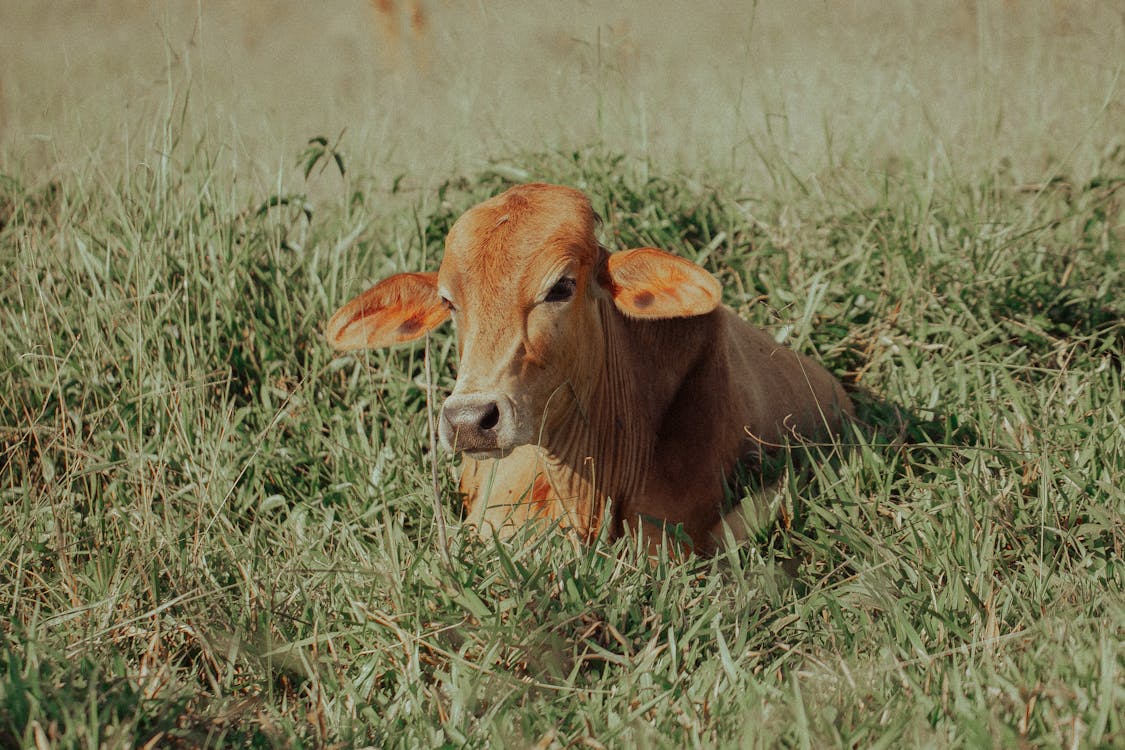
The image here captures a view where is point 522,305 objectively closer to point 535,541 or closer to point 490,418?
point 490,418

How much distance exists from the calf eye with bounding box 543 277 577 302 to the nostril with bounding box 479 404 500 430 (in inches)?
15.9

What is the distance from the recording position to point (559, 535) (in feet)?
9.84

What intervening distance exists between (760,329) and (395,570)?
2.02m

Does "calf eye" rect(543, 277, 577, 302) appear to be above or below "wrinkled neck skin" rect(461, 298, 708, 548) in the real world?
above

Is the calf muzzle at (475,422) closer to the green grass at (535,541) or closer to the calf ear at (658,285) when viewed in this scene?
the green grass at (535,541)

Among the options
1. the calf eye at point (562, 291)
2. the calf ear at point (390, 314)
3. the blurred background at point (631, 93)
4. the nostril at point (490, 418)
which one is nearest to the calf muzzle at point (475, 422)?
the nostril at point (490, 418)

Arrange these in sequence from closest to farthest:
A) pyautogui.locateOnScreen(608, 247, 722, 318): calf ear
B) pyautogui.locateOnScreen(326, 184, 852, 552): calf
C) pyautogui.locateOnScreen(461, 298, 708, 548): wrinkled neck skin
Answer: pyautogui.locateOnScreen(326, 184, 852, 552): calf → pyautogui.locateOnScreen(608, 247, 722, 318): calf ear → pyautogui.locateOnScreen(461, 298, 708, 548): wrinkled neck skin

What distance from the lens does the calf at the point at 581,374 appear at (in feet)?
9.71

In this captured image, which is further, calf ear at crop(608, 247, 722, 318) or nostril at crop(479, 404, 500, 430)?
calf ear at crop(608, 247, 722, 318)

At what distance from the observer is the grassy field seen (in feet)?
7.72

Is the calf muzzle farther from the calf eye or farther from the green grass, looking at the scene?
the calf eye

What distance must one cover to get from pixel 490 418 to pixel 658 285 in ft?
2.50

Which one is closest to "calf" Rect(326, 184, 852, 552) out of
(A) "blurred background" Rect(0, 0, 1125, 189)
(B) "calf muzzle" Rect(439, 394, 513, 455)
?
(B) "calf muzzle" Rect(439, 394, 513, 455)

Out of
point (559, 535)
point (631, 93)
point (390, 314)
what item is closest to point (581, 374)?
point (559, 535)
